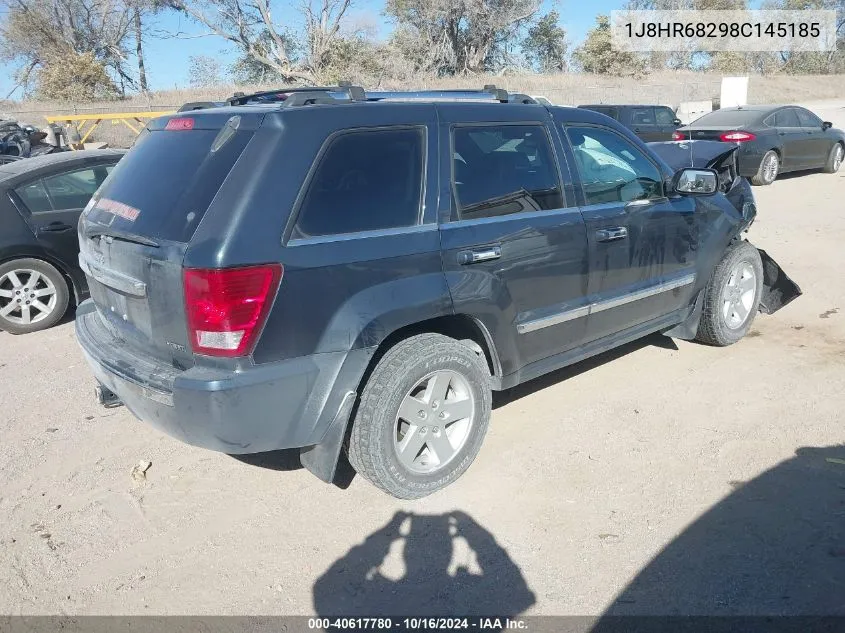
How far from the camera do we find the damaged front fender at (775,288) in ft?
18.7

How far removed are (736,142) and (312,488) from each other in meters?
12.2

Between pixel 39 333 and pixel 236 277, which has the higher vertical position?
pixel 236 277

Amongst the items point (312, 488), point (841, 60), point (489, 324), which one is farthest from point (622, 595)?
point (841, 60)

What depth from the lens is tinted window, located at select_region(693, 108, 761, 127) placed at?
13656mm

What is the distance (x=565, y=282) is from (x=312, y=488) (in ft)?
5.78

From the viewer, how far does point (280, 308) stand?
9.48 ft

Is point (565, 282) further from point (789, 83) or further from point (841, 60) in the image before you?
point (841, 60)

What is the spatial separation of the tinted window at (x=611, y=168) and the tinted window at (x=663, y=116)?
15.4 meters

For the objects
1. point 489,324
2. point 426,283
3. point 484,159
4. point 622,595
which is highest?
point 484,159

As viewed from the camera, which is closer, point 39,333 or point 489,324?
point 489,324

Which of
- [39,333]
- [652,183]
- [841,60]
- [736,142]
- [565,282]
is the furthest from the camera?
[841,60]

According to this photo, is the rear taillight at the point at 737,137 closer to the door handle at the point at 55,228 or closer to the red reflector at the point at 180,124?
the door handle at the point at 55,228

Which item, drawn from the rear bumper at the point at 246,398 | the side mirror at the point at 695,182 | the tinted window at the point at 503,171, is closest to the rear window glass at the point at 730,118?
the side mirror at the point at 695,182

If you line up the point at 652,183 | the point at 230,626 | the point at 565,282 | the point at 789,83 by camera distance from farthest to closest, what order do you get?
the point at 789,83 < the point at 652,183 < the point at 565,282 < the point at 230,626
